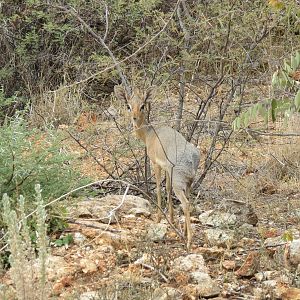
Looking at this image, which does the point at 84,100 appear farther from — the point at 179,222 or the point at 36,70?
the point at 179,222

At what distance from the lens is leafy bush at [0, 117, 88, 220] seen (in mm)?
→ 5098

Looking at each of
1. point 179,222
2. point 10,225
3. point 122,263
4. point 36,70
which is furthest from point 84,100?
point 10,225

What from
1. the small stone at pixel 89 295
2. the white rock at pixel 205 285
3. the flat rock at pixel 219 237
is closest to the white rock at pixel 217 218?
the flat rock at pixel 219 237

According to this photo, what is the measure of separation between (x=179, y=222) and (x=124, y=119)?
2882 millimetres

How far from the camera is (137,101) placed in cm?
630

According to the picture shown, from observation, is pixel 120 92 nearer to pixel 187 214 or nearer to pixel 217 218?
pixel 217 218

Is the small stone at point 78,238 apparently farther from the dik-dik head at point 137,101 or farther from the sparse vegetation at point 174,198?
the dik-dik head at point 137,101

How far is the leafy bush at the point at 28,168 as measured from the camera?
510 centimetres

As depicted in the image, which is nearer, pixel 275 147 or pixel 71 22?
pixel 275 147

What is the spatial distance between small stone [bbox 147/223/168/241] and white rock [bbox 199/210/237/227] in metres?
0.44

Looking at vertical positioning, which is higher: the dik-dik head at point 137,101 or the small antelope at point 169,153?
the dik-dik head at point 137,101

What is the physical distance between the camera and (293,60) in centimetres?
323

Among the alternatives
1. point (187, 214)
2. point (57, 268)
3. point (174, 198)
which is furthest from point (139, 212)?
point (57, 268)

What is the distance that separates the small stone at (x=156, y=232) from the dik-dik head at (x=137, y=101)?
4.04 feet
